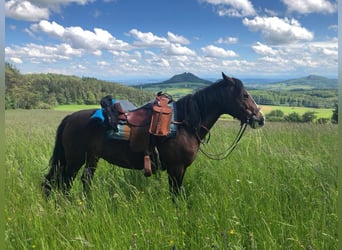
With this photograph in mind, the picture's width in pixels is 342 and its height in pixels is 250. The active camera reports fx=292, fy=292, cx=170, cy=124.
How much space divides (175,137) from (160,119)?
31 centimetres

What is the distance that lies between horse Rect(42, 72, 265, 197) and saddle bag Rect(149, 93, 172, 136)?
14 cm

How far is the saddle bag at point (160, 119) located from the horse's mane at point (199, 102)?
25 cm

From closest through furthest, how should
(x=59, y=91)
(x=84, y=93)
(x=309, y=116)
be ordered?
(x=84, y=93) → (x=309, y=116) → (x=59, y=91)

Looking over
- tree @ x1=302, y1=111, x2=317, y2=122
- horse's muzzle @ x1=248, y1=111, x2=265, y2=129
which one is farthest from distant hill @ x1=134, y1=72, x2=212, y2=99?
tree @ x1=302, y1=111, x2=317, y2=122

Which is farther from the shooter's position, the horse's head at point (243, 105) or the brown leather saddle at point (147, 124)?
the horse's head at point (243, 105)

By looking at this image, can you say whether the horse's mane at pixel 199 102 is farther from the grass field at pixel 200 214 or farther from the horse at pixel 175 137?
the grass field at pixel 200 214

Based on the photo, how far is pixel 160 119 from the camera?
3744mm

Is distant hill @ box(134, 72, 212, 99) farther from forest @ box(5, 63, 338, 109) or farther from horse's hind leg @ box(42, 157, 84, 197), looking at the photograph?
horse's hind leg @ box(42, 157, 84, 197)

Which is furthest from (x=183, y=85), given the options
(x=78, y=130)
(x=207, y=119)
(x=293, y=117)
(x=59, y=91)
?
(x=59, y=91)

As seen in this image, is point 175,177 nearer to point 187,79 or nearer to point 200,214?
point 200,214

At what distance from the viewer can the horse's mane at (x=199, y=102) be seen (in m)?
3.95

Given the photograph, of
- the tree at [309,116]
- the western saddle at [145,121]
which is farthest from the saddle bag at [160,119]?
the tree at [309,116]

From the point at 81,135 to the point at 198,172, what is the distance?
1.79 meters

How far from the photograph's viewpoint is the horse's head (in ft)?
12.8
